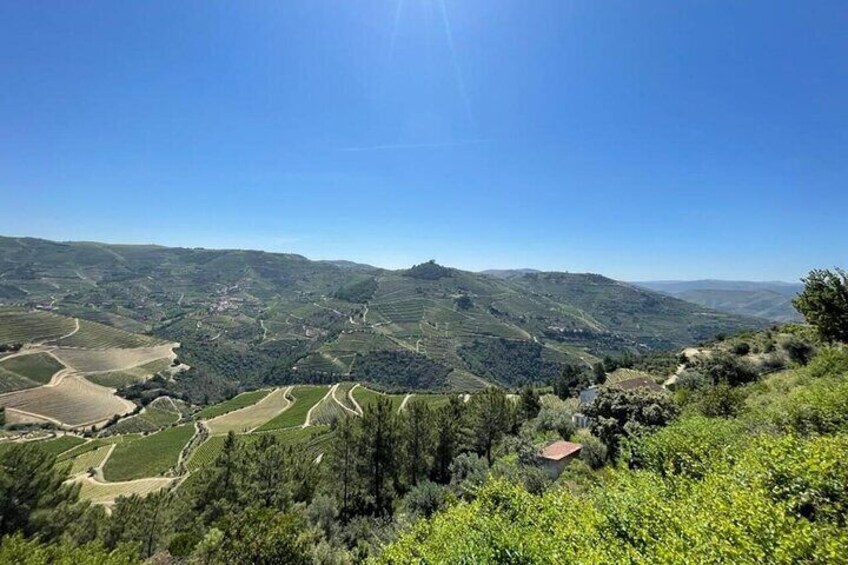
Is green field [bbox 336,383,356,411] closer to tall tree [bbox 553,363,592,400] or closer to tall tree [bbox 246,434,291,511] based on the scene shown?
tall tree [bbox 553,363,592,400]

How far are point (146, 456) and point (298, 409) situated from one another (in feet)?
131

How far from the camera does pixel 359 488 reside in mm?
48375

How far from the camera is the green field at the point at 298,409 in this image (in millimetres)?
109419

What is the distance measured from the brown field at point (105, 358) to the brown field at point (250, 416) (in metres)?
74.2

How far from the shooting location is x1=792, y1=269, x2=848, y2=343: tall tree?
99.1 ft

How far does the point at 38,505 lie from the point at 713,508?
4360 centimetres

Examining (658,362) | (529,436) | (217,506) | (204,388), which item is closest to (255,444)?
(217,506)

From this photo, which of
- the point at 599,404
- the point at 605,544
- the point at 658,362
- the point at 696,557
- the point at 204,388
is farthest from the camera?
the point at 204,388

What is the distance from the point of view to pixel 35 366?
143m

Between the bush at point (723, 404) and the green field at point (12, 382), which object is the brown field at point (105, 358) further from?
the bush at point (723, 404)

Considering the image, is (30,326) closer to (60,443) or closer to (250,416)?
(60,443)

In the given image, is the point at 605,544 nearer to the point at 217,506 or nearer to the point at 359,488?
the point at 217,506

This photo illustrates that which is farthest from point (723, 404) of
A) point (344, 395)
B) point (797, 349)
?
point (344, 395)

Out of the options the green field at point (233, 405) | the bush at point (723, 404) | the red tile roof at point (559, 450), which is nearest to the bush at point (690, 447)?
the bush at point (723, 404)
